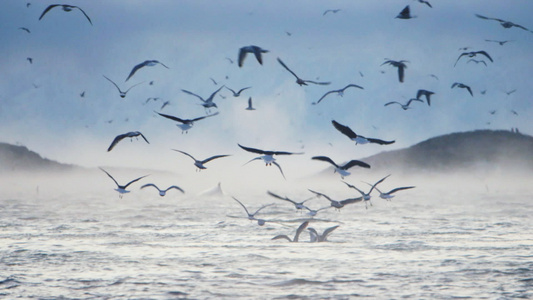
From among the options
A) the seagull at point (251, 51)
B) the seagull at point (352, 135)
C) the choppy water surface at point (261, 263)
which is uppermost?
the seagull at point (251, 51)

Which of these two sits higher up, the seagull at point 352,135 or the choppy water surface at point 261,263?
the seagull at point 352,135

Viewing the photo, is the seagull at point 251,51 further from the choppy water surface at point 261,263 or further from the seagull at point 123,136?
the choppy water surface at point 261,263

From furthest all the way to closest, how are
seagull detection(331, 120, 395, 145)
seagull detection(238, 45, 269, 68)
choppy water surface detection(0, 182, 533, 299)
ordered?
seagull detection(238, 45, 269, 68) → seagull detection(331, 120, 395, 145) → choppy water surface detection(0, 182, 533, 299)

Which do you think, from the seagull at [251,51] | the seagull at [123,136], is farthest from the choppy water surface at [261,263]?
the seagull at [251,51]

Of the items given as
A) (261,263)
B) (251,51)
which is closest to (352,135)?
(251,51)

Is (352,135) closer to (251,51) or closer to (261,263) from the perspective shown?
(251,51)

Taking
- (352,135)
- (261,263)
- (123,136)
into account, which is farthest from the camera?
(123,136)

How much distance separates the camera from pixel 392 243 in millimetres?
22500

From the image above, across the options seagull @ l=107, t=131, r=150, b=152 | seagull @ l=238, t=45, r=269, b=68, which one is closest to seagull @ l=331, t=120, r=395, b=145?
seagull @ l=238, t=45, r=269, b=68

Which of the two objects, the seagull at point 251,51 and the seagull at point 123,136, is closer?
the seagull at point 123,136

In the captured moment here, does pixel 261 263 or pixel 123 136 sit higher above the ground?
pixel 123 136

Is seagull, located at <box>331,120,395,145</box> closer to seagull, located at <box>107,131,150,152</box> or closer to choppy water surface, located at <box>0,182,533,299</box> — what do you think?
choppy water surface, located at <box>0,182,533,299</box>

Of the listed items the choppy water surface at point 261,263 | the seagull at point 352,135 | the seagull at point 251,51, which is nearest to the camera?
the choppy water surface at point 261,263

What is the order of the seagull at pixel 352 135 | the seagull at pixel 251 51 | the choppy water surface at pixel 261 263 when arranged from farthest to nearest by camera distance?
1. the seagull at pixel 251 51
2. the seagull at pixel 352 135
3. the choppy water surface at pixel 261 263
